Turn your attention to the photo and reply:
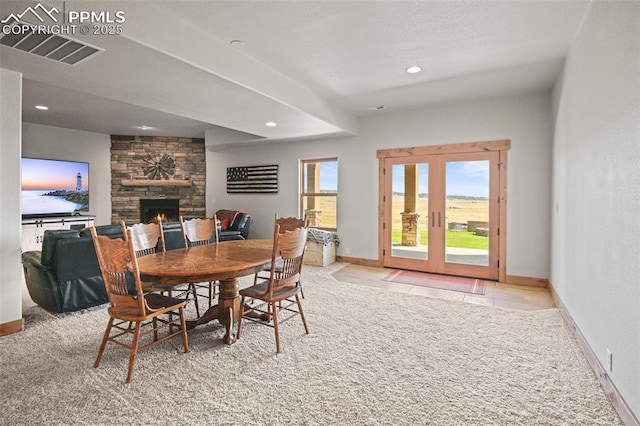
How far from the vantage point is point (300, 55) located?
132 inches

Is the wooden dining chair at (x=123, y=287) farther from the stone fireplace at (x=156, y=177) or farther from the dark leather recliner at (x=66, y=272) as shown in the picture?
the stone fireplace at (x=156, y=177)

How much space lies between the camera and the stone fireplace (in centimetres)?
770

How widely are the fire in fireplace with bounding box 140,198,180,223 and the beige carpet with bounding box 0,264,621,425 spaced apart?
4877 millimetres

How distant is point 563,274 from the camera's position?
3471 millimetres

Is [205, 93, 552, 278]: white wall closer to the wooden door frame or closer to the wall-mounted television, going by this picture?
the wooden door frame

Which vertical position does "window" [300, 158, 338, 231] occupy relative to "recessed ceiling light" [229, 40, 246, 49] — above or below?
below

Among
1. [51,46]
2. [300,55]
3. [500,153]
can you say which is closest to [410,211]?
[500,153]

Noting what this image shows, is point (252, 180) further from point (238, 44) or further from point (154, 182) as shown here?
point (238, 44)

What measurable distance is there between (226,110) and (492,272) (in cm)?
452

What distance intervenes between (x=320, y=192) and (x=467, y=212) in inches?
110

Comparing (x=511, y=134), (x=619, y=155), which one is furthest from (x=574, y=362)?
(x=511, y=134)

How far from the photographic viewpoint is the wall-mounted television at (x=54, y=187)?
6.36 meters

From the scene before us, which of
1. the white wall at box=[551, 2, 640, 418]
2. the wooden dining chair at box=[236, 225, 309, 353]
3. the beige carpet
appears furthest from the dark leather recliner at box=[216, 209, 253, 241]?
the white wall at box=[551, 2, 640, 418]

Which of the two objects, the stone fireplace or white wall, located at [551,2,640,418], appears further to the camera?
the stone fireplace
